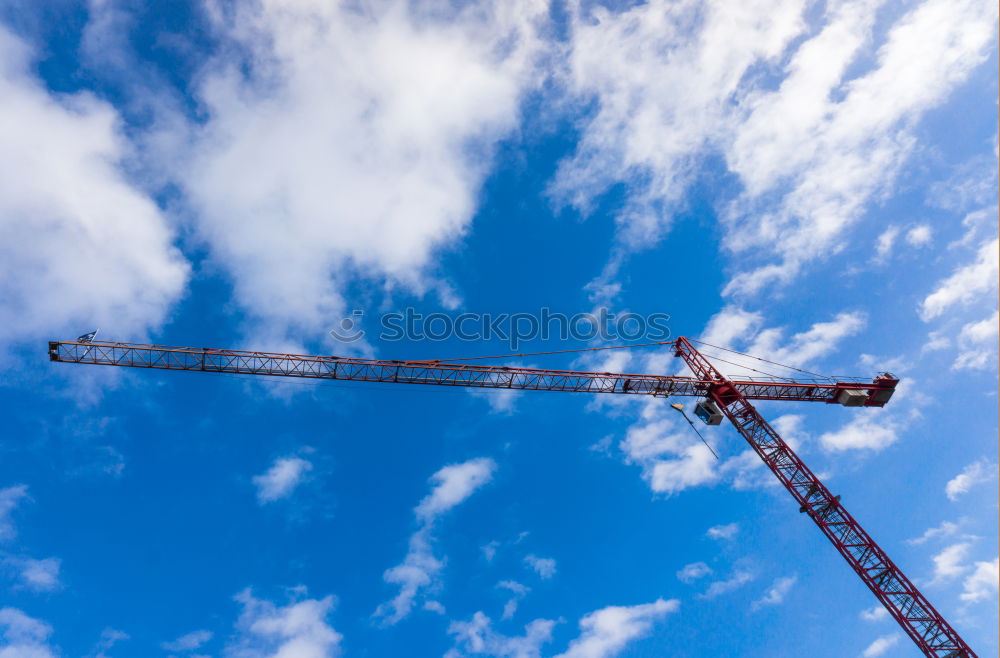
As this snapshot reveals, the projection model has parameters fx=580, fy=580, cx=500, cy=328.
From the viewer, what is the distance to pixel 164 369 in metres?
56.2

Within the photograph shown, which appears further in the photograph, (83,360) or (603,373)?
(603,373)

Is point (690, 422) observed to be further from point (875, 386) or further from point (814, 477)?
point (875, 386)

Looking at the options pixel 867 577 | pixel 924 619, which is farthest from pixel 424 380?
pixel 924 619

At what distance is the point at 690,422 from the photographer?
5747 cm

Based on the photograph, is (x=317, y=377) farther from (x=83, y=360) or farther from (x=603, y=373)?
(x=603, y=373)

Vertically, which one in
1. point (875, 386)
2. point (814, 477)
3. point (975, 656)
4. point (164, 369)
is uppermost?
point (164, 369)

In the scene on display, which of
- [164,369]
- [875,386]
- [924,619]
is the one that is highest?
[164,369]

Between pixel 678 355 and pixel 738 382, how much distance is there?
6597 millimetres

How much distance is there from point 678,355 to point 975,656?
35.2 metres

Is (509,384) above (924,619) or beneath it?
above

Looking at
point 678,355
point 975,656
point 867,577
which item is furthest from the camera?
point 678,355

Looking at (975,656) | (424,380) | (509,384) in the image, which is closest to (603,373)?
(509,384)

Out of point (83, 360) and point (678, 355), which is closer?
point (83, 360)

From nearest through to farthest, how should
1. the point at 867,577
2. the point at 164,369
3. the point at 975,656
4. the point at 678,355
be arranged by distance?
1. the point at 975,656
2. the point at 867,577
3. the point at 164,369
4. the point at 678,355
